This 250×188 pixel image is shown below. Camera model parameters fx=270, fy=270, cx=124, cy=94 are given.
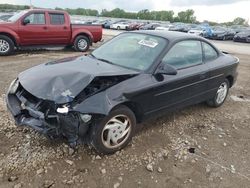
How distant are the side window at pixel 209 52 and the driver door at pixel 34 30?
7.41 m

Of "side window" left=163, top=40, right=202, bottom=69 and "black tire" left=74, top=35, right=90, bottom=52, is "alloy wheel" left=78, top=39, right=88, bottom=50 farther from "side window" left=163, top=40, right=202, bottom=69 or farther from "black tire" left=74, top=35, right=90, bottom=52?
"side window" left=163, top=40, right=202, bottom=69

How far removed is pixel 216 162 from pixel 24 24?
348 inches

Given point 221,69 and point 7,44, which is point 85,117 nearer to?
point 221,69

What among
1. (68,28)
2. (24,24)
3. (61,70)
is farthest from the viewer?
(68,28)

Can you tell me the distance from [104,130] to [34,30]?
8157 millimetres

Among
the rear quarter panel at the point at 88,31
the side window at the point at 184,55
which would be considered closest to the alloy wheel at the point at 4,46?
the rear quarter panel at the point at 88,31

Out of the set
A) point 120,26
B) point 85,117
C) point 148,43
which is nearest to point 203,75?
point 148,43

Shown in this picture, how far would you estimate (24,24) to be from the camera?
396 inches

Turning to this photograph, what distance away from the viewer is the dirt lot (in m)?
3.14

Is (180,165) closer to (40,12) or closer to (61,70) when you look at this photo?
A: (61,70)

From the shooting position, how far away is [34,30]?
33.9ft

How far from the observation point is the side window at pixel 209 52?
492 cm

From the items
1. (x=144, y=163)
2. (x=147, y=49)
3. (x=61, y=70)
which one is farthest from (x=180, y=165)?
(x=61, y=70)

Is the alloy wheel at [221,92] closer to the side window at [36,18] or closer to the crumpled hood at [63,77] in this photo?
the crumpled hood at [63,77]
